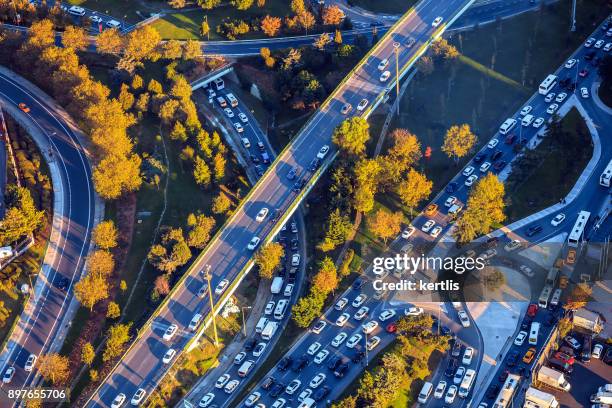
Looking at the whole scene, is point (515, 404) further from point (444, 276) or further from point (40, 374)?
point (40, 374)

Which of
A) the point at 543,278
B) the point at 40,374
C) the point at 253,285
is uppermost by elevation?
the point at 543,278

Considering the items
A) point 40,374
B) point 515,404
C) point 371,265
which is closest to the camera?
point 515,404

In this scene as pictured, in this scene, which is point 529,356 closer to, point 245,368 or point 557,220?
point 557,220

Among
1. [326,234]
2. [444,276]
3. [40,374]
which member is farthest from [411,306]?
[40,374]

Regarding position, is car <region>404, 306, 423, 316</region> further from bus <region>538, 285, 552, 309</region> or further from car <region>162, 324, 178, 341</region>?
car <region>162, 324, 178, 341</region>

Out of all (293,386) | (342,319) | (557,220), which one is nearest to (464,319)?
(342,319)

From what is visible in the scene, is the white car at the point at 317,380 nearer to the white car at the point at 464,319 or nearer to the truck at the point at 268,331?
the truck at the point at 268,331

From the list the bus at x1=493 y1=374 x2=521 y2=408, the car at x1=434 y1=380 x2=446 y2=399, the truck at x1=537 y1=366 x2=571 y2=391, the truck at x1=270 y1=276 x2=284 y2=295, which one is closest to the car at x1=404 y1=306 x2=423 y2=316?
the car at x1=434 y1=380 x2=446 y2=399
